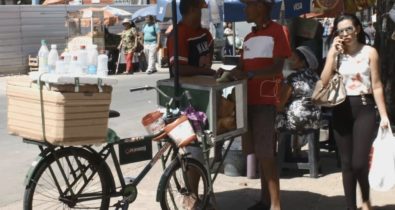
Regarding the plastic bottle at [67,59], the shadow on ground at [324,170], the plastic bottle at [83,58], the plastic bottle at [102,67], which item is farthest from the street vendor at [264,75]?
the shadow on ground at [324,170]

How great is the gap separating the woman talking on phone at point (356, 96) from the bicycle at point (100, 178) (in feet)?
3.75

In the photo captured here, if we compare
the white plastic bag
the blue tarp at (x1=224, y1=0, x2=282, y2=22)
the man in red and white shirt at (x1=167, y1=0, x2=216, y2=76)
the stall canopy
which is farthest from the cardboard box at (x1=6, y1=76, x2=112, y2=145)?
the blue tarp at (x1=224, y1=0, x2=282, y2=22)

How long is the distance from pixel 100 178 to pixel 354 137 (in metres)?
1.97

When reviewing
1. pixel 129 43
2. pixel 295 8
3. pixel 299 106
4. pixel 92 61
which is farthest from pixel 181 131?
pixel 129 43

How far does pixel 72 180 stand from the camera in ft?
15.5

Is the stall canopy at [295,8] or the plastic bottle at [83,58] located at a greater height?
the stall canopy at [295,8]

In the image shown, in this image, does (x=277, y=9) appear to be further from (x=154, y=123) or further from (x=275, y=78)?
(x=154, y=123)

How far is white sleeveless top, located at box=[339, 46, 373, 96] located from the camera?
4.83 meters

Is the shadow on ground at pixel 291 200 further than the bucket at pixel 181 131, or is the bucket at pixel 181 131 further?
the shadow on ground at pixel 291 200

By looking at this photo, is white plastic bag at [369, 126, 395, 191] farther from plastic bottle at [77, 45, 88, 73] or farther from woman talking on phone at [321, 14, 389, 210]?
plastic bottle at [77, 45, 88, 73]

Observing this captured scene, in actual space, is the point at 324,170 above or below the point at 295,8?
below

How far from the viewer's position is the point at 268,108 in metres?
5.07

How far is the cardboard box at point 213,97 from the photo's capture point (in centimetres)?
475

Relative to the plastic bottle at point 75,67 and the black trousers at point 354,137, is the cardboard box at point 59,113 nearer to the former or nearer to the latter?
the plastic bottle at point 75,67
